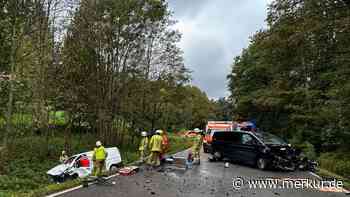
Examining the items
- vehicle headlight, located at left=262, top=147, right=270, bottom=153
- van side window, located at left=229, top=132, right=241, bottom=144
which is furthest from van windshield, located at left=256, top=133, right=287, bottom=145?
van side window, located at left=229, top=132, right=241, bottom=144

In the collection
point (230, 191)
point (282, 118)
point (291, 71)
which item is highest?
point (291, 71)

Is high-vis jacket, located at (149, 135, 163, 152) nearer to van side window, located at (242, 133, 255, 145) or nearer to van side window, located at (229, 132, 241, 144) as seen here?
van side window, located at (242, 133, 255, 145)

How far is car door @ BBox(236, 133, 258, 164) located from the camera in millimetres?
19500

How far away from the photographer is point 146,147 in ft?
67.1

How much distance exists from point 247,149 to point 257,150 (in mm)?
913

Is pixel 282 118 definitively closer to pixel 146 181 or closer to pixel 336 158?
pixel 336 158

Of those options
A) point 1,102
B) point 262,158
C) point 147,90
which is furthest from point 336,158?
point 1,102

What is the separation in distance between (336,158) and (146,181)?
1324cm

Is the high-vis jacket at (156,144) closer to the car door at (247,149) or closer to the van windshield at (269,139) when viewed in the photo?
the car door at (247,149)

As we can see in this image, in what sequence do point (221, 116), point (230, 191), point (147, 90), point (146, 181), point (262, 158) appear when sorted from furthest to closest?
point (221, 116)
point (147, 90)
point (262, 158)
point (146, 181)
point (230, 191)

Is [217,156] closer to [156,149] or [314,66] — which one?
[156,149]

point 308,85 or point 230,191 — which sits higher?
point 308,85

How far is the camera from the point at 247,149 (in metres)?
20.0

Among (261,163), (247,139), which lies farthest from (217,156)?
(261,163)
